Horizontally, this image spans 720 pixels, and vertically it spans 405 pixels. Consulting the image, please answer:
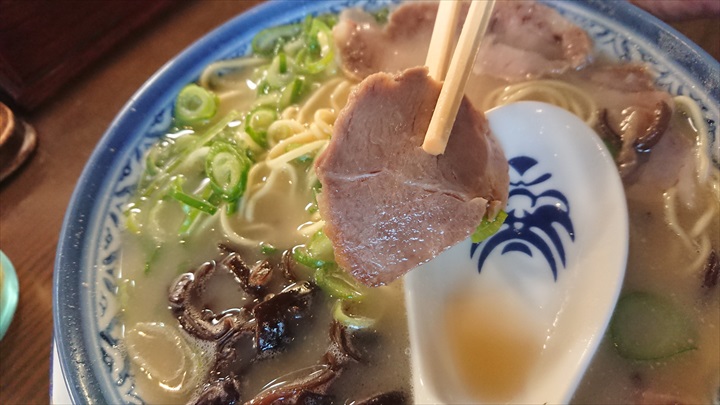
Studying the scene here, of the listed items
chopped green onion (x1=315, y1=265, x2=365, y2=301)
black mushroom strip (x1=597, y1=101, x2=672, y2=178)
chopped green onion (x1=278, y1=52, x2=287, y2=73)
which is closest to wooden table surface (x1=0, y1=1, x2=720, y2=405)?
black mushroom strip (x1=597, y1=101, x2=672, y2=178)

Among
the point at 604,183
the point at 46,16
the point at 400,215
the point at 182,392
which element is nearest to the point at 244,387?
the point at 182,392

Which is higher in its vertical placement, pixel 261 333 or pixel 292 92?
pixel 292 92

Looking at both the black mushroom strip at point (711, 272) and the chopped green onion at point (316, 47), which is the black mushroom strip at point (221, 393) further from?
the black mushroom strip at point (711, 272)

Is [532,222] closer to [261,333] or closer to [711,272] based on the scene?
[711,272]

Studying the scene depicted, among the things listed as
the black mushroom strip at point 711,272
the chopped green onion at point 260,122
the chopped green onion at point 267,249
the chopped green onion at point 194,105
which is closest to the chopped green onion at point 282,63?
the chopped green onion at point 260,122

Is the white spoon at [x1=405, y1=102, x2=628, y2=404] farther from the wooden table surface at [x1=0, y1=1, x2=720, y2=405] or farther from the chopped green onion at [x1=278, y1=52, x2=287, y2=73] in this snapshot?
the chopped green onion at [x1=278, y1=52, x2=287, y2=73]

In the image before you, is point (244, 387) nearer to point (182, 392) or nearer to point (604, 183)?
point (182, 392)

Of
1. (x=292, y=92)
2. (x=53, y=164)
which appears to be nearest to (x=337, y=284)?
(x=292, y=92)
